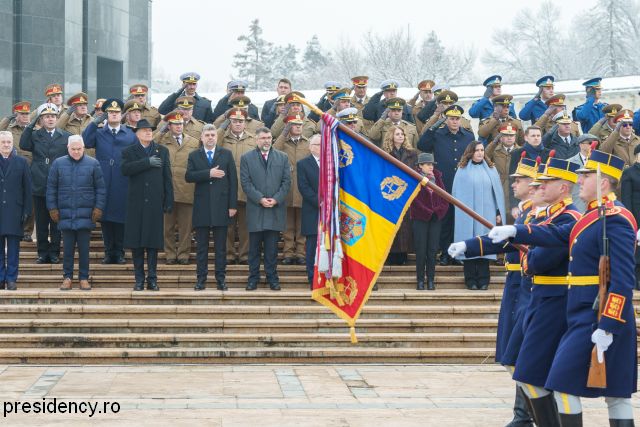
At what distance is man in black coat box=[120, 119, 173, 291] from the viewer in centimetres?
1406

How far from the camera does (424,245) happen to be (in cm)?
1473

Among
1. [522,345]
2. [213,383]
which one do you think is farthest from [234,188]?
[522,345]

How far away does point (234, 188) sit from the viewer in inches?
575

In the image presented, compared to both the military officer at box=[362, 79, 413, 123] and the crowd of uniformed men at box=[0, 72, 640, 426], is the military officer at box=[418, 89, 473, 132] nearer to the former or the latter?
the crowd of uniformed men at box=[0, 72, 640, 426]

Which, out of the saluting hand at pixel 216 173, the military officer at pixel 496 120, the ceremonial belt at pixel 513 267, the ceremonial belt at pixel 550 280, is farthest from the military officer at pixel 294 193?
the ceremonial belt at pixel 550 280

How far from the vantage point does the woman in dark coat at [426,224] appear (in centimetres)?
1472

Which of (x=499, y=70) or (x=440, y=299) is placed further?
(x=499, y=70)

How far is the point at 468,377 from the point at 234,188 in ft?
13.6

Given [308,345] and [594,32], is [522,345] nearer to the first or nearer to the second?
[308,345]

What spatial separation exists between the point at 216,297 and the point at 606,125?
6.55 metres

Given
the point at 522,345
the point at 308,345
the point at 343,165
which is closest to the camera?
the point at 522,345

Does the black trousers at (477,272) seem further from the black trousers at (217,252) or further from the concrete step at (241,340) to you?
the black trousers at (217,252)

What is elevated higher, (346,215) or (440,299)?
(346,215)

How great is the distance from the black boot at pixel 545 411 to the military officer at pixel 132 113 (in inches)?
348
